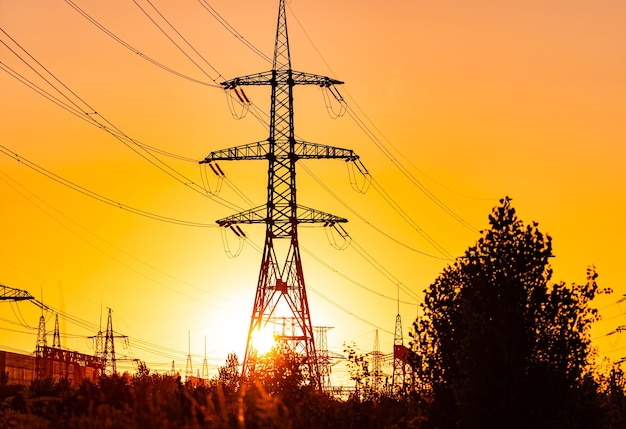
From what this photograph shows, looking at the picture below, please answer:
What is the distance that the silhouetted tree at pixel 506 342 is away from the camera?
116 feet

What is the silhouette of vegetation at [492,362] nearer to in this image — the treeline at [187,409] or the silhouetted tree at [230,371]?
the treeline at [187,409]

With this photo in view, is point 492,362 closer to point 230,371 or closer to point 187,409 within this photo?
point 187,409

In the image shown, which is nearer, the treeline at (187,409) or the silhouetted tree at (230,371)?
the treeline at (187,409)

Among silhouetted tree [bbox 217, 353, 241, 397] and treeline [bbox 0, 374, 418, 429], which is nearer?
treeline [bbox 0, 374, 418, 429]

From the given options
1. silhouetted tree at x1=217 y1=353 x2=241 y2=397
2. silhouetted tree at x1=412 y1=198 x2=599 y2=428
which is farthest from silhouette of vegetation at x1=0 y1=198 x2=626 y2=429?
silhouetted tree at x1=217 y1=353 x2=241 y2=397

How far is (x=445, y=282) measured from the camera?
3969 centimetres

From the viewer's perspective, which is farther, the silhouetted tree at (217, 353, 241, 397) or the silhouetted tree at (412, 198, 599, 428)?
the silhouetted tree at (217, 353, 241, 397)

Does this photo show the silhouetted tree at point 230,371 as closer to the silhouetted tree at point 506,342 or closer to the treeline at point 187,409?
the treeline at point 187,409

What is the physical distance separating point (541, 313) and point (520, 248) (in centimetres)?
→ 201

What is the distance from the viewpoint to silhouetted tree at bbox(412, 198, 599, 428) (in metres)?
35.3

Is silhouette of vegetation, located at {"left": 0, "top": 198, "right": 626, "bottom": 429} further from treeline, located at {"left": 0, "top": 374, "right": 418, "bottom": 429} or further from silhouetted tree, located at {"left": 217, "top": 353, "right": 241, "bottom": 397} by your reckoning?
silhouetted tree, located at {"left": 217, "top": 353, "right": 241, "bottom": 397}

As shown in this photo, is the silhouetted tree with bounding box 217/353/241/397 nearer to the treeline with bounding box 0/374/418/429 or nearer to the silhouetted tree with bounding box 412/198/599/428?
the treeline with bounding box 0/374/418/429

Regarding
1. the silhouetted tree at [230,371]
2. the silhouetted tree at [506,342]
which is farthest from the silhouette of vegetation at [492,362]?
the silhouetted tree at [230,371]

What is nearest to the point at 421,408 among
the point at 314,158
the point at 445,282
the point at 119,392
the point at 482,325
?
the point at 445,282
